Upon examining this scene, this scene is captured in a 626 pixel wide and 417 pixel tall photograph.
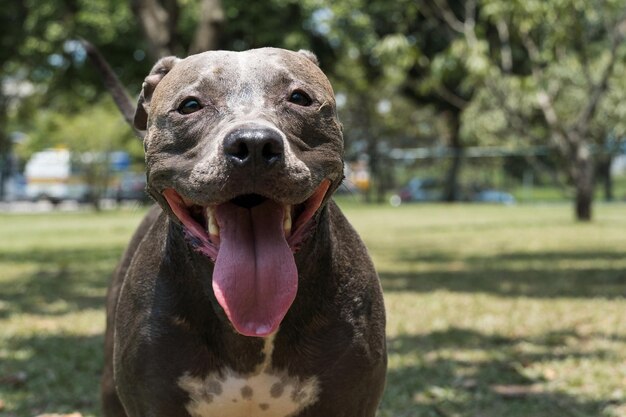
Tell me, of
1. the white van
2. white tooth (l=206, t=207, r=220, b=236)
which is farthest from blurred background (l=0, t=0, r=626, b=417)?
white tooth (l=206, t=207, r=220, b=236)

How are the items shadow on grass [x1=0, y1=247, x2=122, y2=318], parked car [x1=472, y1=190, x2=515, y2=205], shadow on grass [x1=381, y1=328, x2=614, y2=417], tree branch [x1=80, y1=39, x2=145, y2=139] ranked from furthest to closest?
parked car [x1=472, y1=190, x2=515, y2=205] → shadow on grass [x1=0, y1=247, x2=122, y2=318] → shadow on grass [x1=381, y1=328, x2=614, y2=417] → tree branch [x1=80, y1=39, x2=145, y2=139]

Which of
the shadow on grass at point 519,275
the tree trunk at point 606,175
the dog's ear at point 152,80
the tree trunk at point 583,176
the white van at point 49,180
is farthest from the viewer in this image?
the white van at point 49,180

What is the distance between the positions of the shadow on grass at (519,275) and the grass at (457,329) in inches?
0.5

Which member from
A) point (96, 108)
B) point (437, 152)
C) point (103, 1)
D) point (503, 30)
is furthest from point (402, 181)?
point (503, 30)

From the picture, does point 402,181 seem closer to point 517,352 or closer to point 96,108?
point 96,108

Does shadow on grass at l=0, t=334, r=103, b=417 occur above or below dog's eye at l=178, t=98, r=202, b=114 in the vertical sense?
below

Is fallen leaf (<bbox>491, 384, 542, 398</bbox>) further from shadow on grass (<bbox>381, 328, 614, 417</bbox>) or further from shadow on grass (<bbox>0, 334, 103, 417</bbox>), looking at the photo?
shadow on grass (<bbox>0, 334, 103, 417</bbox>)

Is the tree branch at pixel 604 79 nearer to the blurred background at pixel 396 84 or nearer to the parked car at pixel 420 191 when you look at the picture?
the blurred background at pixel 396 84

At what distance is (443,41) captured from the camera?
33375 millimetres

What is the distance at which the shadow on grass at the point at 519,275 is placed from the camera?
9135 mm

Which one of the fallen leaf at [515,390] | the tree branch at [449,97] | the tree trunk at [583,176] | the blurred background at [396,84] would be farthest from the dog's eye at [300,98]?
the tree trunk at [583,176]

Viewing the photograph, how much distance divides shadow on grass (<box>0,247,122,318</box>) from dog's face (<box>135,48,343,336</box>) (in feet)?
18.5

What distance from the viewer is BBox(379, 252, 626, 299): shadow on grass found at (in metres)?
9.14

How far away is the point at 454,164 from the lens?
3644 centimetres
